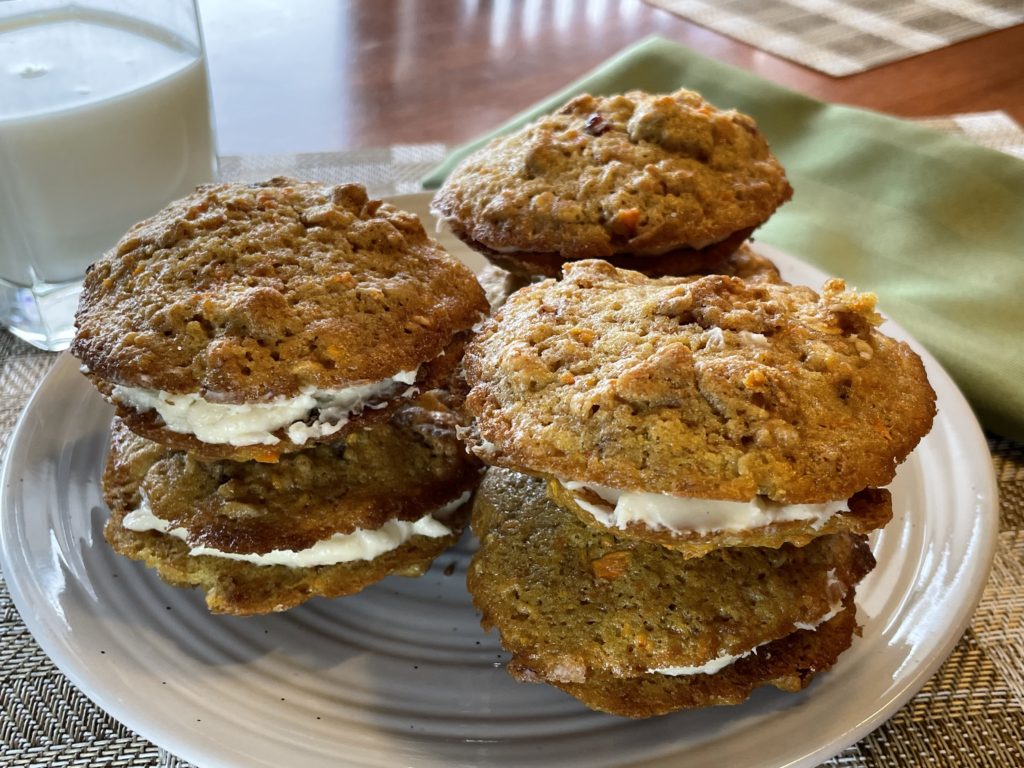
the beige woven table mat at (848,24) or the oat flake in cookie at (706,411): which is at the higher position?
the oat flake in cookie at (706,411)

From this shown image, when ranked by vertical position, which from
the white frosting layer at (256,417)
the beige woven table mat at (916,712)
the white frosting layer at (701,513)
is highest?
the white frosting layer at (701,513)

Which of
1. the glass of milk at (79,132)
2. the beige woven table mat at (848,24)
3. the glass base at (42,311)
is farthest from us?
the beige woven table mat at (848,24)

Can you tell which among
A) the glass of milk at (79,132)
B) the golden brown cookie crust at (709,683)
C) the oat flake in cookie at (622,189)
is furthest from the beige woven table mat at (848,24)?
the golden brown cookie crust at (709,683)

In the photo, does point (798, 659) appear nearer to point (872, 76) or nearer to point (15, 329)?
point (15, 329)

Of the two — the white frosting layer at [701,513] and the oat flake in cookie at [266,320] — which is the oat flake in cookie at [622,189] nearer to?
Result: the oat flake in cookie at [266,320]

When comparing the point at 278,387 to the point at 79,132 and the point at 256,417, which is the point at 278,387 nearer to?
the point at 256,417

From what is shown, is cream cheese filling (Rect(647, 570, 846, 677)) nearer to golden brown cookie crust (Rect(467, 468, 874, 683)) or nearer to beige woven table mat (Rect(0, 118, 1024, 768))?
golden brown cookie crust (Rect(467, 468, 874, 683))

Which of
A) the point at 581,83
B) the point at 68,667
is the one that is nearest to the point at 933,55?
the point at 581,83
